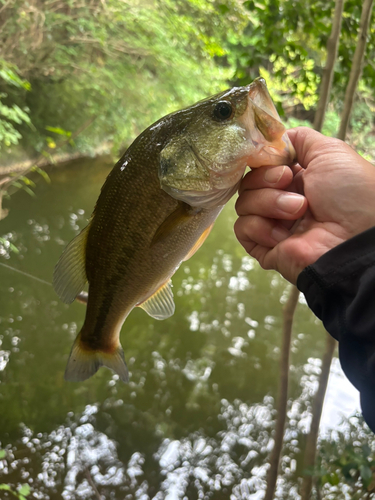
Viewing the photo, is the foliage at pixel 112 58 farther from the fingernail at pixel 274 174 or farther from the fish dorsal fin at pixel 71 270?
the fish dorsal fin at pixel 71 270

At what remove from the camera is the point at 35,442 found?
116 inches

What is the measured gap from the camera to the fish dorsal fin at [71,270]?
118 cm

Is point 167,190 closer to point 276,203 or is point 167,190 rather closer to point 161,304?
point 276,203

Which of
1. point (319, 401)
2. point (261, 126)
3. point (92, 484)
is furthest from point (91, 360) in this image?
point (92, 484)

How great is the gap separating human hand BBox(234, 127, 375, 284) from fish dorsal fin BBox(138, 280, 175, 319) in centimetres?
41

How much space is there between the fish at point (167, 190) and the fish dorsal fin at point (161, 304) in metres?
0.11

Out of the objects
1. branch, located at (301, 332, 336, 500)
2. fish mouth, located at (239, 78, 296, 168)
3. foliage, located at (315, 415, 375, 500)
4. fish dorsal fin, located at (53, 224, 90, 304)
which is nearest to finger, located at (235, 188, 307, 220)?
fish mouth, located at (239, 78, 296, 168)

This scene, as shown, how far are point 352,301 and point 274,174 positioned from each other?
435 mm

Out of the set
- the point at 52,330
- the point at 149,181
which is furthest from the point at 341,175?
the point at 52,330

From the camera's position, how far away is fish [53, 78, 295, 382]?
1006mm

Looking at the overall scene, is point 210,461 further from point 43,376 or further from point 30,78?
point 30,78

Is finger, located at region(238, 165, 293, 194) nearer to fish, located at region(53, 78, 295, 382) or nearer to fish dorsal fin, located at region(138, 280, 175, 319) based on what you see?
fish, located at region(53, 78, 295, 382)

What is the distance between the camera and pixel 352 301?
85 centimetres

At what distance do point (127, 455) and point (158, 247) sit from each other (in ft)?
8.73
